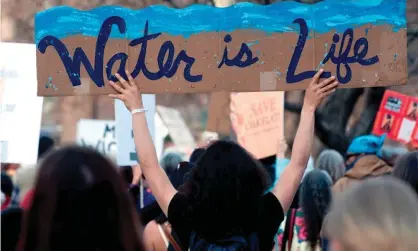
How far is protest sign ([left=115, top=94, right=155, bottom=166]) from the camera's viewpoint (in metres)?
6.81

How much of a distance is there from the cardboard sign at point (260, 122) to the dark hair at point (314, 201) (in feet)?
9.44

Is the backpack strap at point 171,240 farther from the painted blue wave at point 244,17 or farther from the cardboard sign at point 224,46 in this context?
the painted blue wave at point 244,17

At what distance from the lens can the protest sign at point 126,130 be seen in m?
6.81

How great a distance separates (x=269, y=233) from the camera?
357 cm

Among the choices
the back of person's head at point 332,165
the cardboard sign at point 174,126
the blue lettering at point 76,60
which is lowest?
the cardboard sign at point 174,126

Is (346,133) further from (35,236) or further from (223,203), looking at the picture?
(35,236)

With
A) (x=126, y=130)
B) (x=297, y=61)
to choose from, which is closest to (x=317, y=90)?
(x=297, y=61)

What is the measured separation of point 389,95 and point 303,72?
22.7 feet

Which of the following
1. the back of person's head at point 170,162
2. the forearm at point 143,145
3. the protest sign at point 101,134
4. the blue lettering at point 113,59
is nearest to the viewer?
the forearm at point 143,145

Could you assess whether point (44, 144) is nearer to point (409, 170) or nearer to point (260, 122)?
point (260, 122)

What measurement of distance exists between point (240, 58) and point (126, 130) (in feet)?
9.84

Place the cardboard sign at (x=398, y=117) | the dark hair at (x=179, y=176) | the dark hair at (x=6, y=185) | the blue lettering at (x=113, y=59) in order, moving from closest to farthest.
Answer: the blue lettering at (x=113, y=59), the dark hair at (x=179, y=176), the dark hair at (x=6, y=185), the cardboard sign at (x=398, y=117)

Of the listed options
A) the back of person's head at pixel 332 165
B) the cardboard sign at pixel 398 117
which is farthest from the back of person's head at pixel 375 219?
the cardboard sign at pixel 398 117

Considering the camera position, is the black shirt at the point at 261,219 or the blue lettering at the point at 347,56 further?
the blue lettering at the point at 347,56
